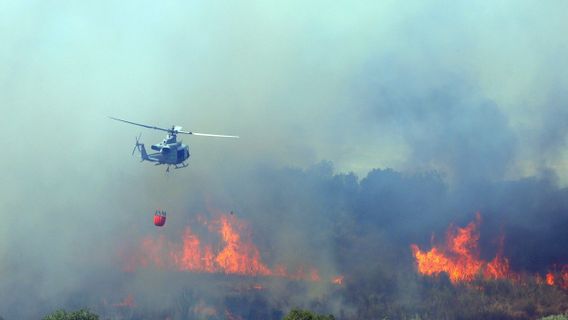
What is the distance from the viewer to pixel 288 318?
462 ft

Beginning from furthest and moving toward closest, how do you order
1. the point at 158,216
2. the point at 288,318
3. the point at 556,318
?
the point at 556,318, the point at 158,216, the point at 288,318

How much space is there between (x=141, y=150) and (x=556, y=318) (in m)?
142

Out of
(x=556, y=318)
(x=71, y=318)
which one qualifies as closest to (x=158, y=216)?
(x=71, y=318)

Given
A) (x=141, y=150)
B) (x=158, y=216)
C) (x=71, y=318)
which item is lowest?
(x=71, y=318)

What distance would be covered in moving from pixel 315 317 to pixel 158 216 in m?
45.9

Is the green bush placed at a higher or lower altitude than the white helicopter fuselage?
lower

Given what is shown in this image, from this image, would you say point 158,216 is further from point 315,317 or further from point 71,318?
point 315,317

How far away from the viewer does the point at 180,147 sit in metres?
155

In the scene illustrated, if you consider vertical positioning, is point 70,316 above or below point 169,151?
below

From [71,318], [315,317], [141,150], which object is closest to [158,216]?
[141,150]

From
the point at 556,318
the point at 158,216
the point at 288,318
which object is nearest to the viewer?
the point at 288,318

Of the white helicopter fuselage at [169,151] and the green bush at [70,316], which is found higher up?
the white helicopter fuselage at [169,151]

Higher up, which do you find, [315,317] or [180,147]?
[180,147]

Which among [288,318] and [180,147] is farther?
[180,147]
